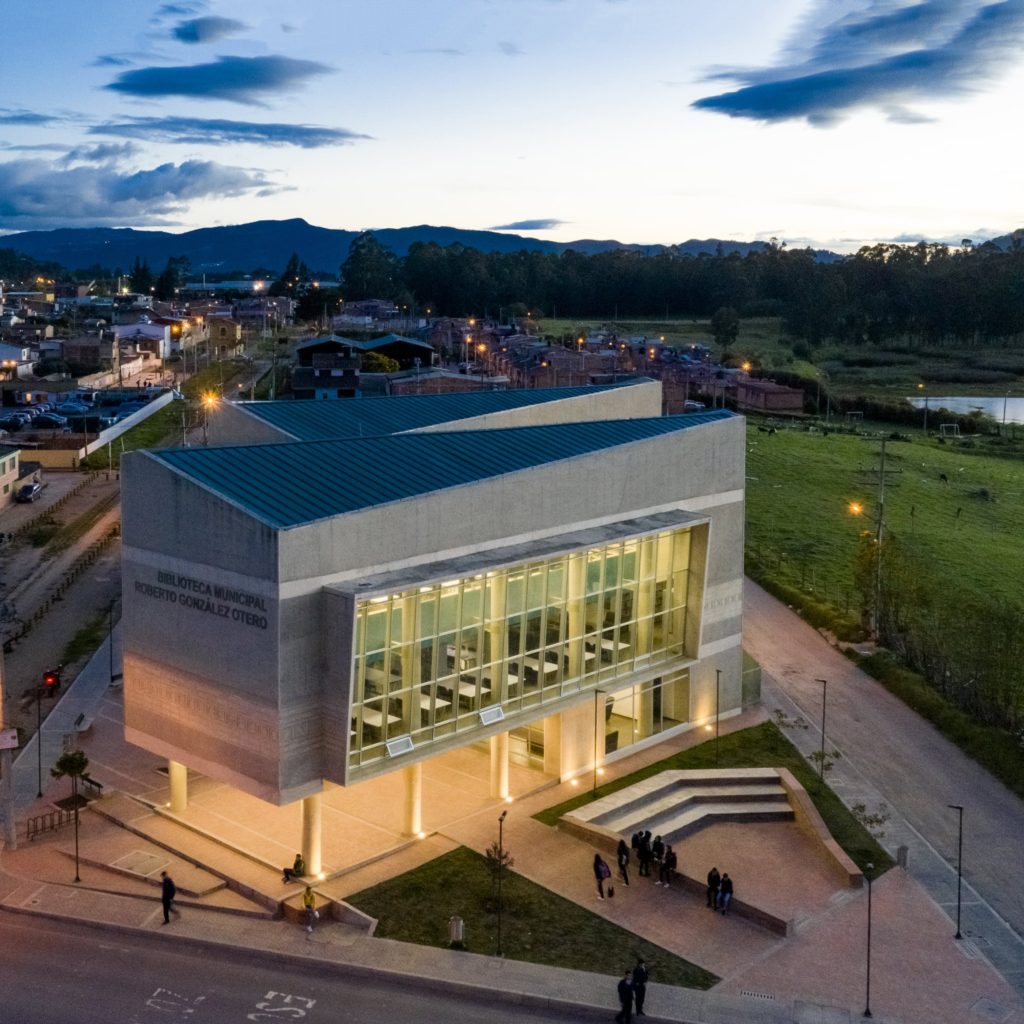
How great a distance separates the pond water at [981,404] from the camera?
13712cm

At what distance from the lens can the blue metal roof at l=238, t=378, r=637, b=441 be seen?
3809 cm

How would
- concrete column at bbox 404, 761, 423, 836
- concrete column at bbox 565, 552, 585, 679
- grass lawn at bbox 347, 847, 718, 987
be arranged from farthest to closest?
1. concrete column at bbox 565, 552, 585, 679
2. concrete column at bbox 404, 761, 423, 836
3. grass lawn at bbox 347, 847, 718, 987

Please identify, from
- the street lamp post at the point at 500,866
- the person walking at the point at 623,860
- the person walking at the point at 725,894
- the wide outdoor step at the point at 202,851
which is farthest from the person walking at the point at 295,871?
the person walking at the point at 725,894

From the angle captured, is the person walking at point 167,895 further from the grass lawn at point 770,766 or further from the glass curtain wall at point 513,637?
the grass lawn at point 770,766

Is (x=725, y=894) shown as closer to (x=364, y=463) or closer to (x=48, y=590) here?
(x=364, y=463)

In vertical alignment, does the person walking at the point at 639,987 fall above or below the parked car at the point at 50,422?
below

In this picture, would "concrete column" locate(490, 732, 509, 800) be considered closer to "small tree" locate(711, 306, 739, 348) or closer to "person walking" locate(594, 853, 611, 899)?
"person walking" locate(594, 853, 611, 899)

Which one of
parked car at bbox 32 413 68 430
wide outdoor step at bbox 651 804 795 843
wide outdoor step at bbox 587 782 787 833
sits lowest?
wide outdoor step at bbox 651 804 795 843

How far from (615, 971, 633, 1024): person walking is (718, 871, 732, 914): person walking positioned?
4778mm

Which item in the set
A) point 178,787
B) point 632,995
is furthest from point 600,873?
point 178,787

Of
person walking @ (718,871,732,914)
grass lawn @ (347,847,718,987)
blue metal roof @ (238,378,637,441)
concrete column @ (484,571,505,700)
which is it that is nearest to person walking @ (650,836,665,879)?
person walking @ (718,871,732,914)

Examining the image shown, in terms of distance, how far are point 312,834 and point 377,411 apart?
16.3 metres

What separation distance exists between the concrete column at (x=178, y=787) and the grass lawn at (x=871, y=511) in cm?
3011

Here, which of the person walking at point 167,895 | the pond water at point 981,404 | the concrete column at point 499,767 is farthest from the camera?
the pond water at point 981,404
